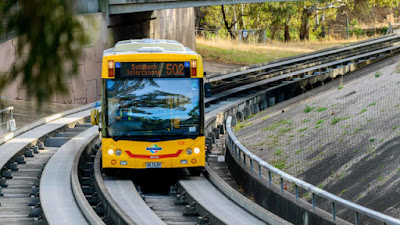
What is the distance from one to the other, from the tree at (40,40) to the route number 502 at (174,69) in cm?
1185

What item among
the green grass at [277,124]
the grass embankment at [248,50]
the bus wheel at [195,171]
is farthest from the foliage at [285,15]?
the bus wheel at [195,171]

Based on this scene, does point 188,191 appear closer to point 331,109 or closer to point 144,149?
point 144,149

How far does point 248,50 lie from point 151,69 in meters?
40.4

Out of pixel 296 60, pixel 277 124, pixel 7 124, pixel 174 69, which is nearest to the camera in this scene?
pixel 174 69

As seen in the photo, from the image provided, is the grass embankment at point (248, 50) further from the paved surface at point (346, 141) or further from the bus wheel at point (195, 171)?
the bus wheel at point (195, 171)

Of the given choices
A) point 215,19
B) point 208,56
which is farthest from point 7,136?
point 215,19

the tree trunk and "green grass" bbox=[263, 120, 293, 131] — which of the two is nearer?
"green grass" bbox=[263, 120, 293, 131]

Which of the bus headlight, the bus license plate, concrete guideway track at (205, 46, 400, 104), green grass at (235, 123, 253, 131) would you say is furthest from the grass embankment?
the bus headlight

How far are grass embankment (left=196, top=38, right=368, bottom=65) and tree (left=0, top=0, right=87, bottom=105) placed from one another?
156ft

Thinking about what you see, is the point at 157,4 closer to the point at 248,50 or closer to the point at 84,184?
the point at 84,184

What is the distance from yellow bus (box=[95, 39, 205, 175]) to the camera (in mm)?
15453

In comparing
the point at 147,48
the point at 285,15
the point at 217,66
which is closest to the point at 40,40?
the point at 147,48

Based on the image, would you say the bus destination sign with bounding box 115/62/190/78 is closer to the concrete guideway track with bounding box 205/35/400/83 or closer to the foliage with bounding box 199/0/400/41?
the concrete guideway track with bounding box 205/35/400/83

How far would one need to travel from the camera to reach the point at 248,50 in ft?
182
